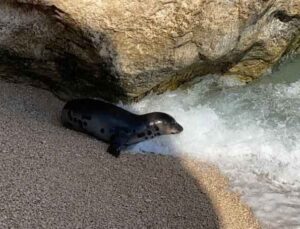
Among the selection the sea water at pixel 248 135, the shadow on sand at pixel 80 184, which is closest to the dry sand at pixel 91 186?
the shadow on sand at pixel 80 184

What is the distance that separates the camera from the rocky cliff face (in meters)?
3.63

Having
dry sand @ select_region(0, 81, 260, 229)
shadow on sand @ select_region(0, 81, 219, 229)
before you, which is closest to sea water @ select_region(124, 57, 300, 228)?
dry sand @ select_region(0, 81, 260, 229)

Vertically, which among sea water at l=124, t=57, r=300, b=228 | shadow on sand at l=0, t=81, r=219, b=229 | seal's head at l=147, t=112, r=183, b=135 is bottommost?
shadow on sand at l=0, t=81, r=219, b=229

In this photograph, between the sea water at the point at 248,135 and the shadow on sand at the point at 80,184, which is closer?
the shadow on sand at the point at 80,184

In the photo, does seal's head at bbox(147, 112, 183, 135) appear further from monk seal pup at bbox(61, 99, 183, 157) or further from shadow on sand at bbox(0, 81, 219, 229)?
shadow on sand at bbox(0, 81, 219, 229)

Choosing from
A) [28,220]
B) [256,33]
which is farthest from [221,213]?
[256,33]

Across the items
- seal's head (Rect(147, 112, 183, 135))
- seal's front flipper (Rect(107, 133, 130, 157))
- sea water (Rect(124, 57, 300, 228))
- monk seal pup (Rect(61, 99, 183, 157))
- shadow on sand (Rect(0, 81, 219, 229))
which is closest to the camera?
shadow on sand (Rect(0, 81, 219, 229))

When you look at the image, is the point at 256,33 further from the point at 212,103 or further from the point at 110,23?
the point at 110,23

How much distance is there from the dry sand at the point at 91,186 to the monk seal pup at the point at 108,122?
95 mm

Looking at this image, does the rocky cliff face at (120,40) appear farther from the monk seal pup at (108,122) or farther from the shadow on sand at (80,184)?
the shadow on sand at (80,184)

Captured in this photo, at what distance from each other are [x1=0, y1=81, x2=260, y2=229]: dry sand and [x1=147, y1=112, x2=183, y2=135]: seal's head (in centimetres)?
33

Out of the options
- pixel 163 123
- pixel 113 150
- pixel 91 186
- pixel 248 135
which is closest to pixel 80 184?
pixel 91 186

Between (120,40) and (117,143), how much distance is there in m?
0.69

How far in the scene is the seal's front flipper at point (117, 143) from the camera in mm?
3623
